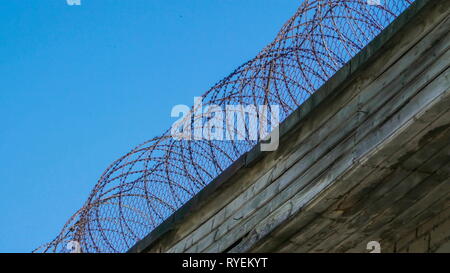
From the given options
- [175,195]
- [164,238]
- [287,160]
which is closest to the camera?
[287,160]

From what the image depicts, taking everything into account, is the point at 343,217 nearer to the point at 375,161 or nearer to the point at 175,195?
the point at 375,161

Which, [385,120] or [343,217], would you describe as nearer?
[385,120]

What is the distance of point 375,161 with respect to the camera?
727cm

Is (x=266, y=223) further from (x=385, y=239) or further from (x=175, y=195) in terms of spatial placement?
(x=175, y=195)

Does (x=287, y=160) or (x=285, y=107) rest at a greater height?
(x=285, y=107)

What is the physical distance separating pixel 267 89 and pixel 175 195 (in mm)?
2062

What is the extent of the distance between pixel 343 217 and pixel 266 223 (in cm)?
74

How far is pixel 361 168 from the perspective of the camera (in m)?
7.34

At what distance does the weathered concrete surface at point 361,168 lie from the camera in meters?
7.11

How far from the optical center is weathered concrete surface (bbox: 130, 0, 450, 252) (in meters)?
7.11
